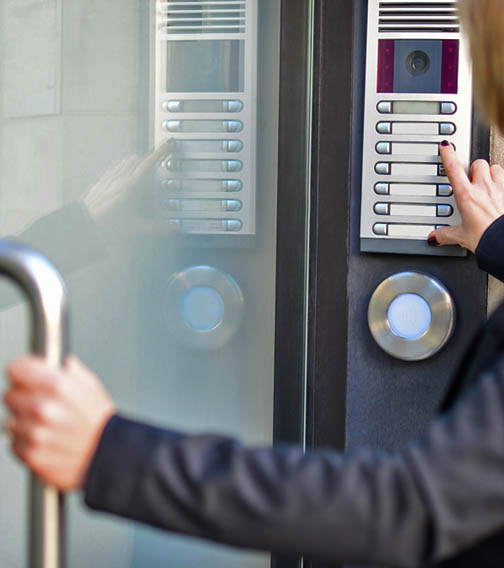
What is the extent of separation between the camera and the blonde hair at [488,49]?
667 millimetres

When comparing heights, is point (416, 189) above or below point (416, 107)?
below

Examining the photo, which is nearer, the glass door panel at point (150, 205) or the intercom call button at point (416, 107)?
the glass door panel at point (150, 205)

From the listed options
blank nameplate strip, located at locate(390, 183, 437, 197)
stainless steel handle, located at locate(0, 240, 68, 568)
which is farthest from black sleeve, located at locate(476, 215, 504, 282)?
stainless steel handle, located at locate(0, 240, 68, 568)

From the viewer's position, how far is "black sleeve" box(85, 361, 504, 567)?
57 cm

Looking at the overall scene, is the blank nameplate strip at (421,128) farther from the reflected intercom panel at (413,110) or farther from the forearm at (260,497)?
the forearm at (260,497)

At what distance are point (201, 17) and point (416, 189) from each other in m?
0.43

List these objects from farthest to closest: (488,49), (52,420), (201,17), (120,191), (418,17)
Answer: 1. (418,17)
2. (201,17)
3. (120,191)
4. (488,49)
5. (52,420)

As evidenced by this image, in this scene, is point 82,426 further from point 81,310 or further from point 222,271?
point 222,271

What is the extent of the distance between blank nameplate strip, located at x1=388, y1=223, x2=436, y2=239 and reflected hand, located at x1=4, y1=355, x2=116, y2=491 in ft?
2.99

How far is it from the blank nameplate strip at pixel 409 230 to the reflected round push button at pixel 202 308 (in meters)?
0.30

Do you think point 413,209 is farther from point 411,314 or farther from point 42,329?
point 42,329

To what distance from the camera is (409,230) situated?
140cm

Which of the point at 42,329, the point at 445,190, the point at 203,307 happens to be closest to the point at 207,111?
the point at 203,307

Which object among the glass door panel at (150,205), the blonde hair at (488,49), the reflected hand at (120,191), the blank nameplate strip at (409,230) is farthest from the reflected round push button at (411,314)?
A: the blonde hair at (488,49)
